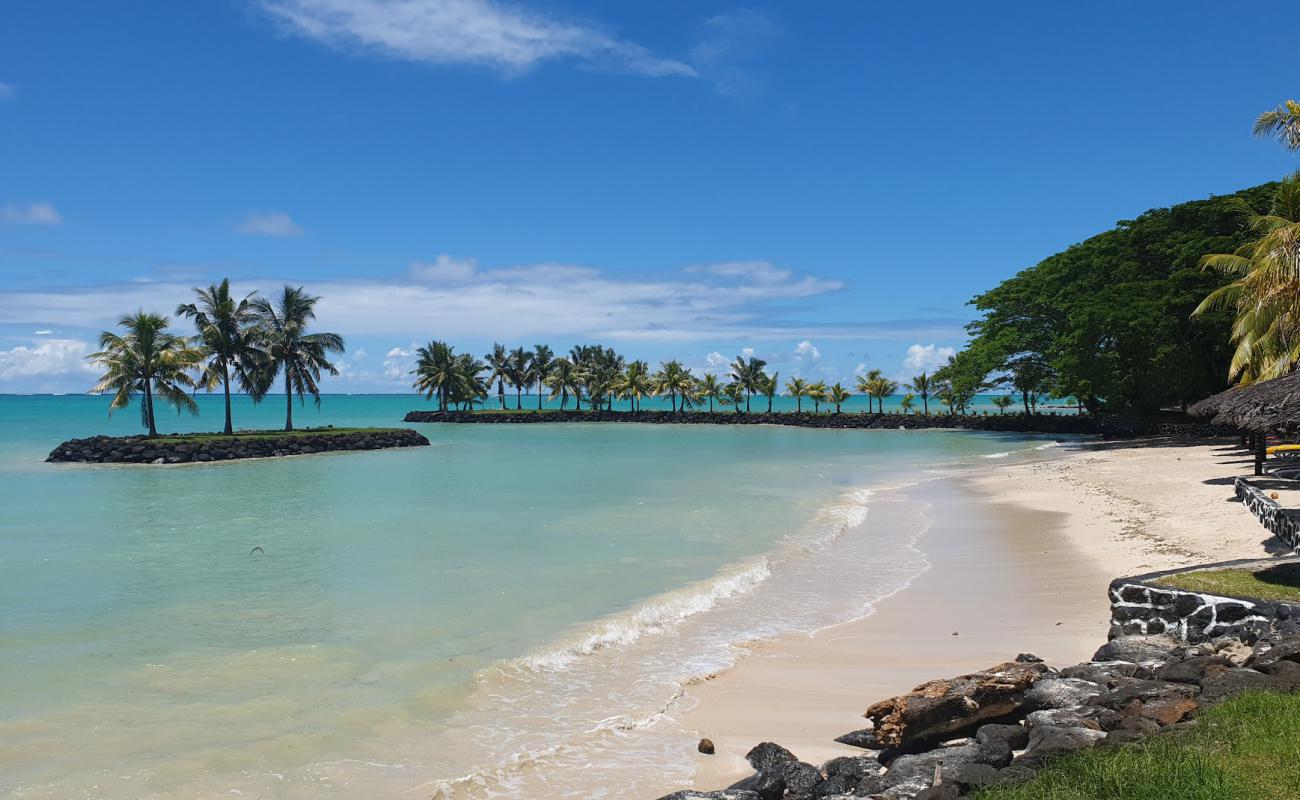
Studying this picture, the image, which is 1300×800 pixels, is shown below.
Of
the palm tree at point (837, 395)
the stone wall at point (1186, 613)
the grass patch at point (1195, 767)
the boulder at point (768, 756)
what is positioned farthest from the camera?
the palm tree at point (837, 395)

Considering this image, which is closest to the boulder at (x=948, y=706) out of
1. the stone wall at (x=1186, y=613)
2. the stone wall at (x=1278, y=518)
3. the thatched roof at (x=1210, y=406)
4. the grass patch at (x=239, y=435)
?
the stone wall at (x=1186, y=613)

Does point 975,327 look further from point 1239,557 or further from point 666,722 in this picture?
point 666,722

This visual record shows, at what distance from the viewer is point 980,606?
1117cm

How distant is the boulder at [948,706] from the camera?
6.03 metres

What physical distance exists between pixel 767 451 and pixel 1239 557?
35.8m

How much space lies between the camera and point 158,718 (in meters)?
7.76

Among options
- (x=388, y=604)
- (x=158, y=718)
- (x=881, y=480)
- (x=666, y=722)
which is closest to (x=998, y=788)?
(x=666, y=722)

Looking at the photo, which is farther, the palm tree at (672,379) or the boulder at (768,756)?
the palm tree at (672,379)

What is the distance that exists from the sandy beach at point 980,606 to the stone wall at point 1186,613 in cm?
56

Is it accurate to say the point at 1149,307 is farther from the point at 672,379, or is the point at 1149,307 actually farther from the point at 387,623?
the point at 672,379

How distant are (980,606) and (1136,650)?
3.79 metres

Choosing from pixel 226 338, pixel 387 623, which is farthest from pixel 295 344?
pixel 387 623

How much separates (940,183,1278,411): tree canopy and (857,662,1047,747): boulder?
32.4 m

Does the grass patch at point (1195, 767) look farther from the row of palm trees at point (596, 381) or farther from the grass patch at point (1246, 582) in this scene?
the row of palm trees at point (596, 381)
